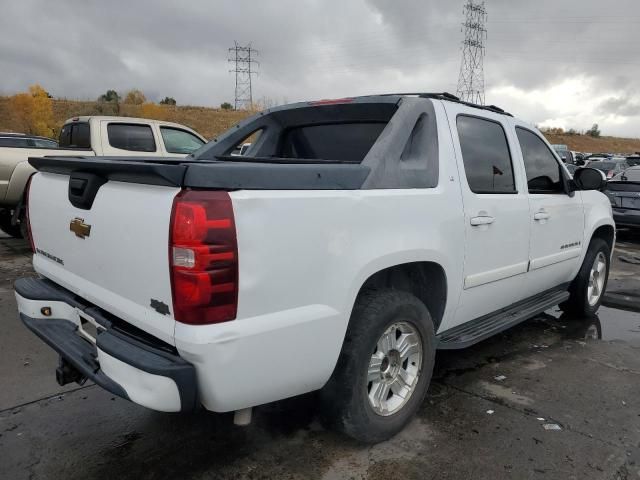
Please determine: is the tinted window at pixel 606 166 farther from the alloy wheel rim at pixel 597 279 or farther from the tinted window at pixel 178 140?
the tinted window at pixel 178 140

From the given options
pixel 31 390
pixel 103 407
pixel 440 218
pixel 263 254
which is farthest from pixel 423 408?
pixel 31 390

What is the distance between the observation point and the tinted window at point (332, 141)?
3.65 metres

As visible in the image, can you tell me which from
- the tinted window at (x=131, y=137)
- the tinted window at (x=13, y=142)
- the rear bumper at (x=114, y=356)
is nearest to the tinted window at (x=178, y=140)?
the tinted window at (x=131, y=137)

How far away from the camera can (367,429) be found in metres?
2.69

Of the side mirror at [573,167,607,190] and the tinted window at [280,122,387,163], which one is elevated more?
the tinted window at [280,122,387,163]

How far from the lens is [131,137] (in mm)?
8453

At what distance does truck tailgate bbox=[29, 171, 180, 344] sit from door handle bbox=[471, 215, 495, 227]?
6.30 feet

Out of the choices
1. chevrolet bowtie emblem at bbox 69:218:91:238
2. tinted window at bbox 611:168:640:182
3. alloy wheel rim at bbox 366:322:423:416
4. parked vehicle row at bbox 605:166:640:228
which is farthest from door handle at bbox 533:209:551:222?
tinted window at bbox 611:168:640:182

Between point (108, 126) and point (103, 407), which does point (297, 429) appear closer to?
point (103, 407)

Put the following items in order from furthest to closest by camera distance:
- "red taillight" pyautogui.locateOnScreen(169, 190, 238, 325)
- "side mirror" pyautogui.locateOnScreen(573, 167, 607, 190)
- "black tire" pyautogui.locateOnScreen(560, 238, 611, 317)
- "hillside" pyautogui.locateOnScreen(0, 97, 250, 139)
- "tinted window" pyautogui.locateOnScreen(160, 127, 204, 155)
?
"hillside" pyautogui.locateOnScreen(0, 97, 250, 139), "tinted window" pyautogui.locateOnScreen(160, 127, 204, 155), "black tire" pyautogui.locateOnScreen(560, 238, 611, 317), "side mirror" pyautogui.locateOnScreen(573, 167, 607, 190), "red taillight" pyautogui.locateOnScreen(169, 190, 238, 325)

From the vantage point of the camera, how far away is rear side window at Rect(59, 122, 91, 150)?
27.3ft

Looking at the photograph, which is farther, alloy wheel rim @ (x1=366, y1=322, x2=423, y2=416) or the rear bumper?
alloy wheel rim @ (x1=366, y1=322, x2=423, y2=416)

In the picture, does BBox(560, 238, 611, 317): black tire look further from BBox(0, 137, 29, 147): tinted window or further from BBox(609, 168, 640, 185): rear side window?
BBox(0, 137, 29, 147): tinted window

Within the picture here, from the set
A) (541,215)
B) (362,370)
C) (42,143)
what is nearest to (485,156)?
(541,215)
